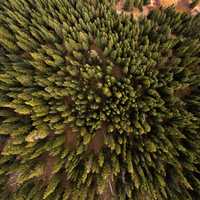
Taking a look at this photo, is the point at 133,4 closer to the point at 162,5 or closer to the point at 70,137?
the point at 162,5

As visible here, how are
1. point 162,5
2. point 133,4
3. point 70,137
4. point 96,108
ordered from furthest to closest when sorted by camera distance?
point 162,5 < point 133,4 < point 70,137 < point 96,108

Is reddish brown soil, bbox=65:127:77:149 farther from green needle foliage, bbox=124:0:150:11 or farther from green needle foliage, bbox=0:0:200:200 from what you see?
green needle foliage, bbox=124:0:150:11

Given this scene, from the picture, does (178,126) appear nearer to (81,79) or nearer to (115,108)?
(115,108)

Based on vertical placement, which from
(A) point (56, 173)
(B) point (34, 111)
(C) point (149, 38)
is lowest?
(A) point (56, 173)

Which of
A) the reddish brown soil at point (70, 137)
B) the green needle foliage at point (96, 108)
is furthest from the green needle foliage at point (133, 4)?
the reddish brown soil at point (70, 137)

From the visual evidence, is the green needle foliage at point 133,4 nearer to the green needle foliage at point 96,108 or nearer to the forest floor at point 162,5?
the forest floor at point 162,5

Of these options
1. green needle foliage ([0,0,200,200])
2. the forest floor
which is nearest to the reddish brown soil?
green needle foliage ([0,0,200,200])

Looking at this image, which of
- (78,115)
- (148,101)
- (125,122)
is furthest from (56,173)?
(148,101)

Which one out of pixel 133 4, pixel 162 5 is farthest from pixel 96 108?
pixel 162 5
